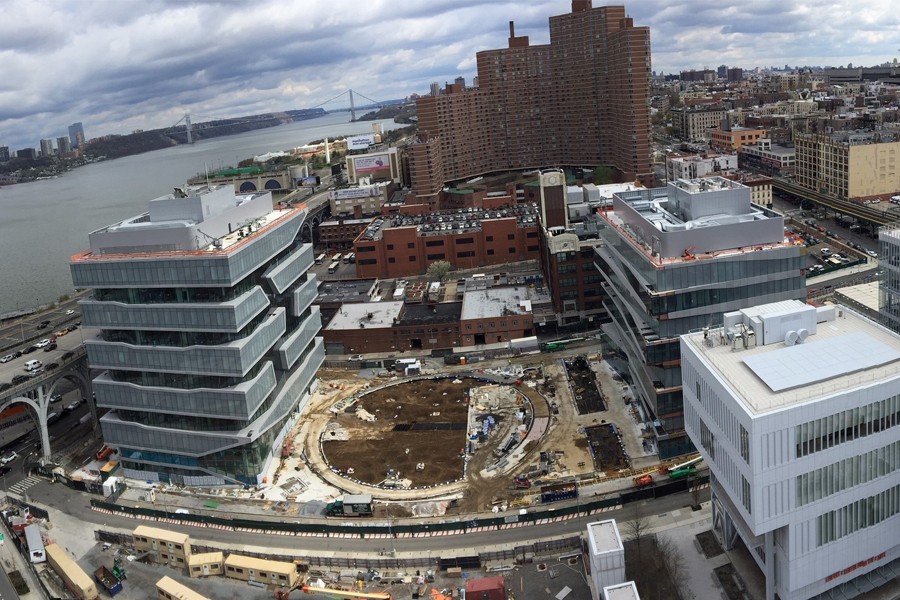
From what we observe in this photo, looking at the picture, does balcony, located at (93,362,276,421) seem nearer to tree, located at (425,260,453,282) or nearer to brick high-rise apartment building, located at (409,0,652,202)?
tree, located at (425,260,453,282)

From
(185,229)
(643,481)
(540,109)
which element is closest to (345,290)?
(185,229)

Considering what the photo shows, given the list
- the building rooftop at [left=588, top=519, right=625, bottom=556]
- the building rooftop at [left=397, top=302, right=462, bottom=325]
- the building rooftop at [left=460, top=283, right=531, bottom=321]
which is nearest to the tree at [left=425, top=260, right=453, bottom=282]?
the building rooftop at [left=460, top=283, right=531, bottom=321]

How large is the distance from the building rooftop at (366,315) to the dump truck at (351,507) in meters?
22.0

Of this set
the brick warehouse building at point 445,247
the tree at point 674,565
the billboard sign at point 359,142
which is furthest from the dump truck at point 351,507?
the billboard sign at point 359,142

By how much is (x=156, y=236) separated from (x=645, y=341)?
77.5 feet

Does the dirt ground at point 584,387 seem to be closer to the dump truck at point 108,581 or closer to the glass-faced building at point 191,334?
the glass-faced building at point 191,334

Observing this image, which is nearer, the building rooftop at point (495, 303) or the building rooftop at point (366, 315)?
the building rooftop at point (495, 303)

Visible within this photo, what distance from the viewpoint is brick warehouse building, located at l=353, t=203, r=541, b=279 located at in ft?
247

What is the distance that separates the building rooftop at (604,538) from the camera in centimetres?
2758

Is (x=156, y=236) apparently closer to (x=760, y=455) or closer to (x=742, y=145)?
(x=760, y=455)

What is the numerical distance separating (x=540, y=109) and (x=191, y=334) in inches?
3424

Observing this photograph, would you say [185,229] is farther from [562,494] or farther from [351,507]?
[562,494]

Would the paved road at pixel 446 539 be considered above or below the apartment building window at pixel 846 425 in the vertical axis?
below

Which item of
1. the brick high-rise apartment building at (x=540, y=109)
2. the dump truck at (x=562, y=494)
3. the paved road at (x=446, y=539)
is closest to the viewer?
the paved road at (x=446, y=539)
